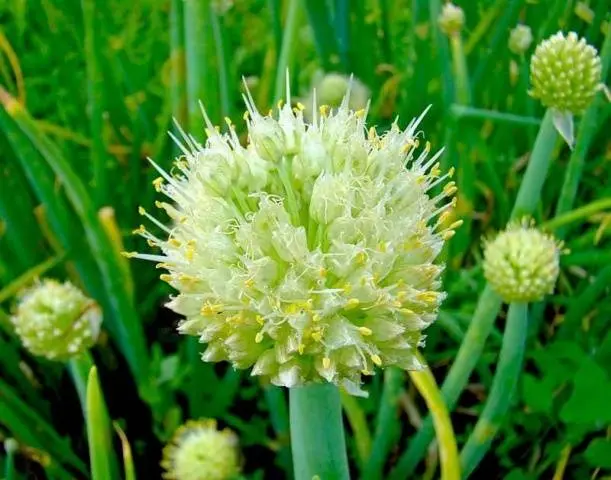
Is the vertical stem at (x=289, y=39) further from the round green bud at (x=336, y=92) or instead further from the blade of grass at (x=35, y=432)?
the blade of grass at (x=35, y=432)

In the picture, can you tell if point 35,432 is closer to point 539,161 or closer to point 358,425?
point 358,425

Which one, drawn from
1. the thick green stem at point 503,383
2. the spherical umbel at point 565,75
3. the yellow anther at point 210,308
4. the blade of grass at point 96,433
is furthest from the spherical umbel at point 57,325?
the spherical umbel at point 565,75

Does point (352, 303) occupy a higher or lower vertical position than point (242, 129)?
higher

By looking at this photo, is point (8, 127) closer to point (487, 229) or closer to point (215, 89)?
point (215, 89)

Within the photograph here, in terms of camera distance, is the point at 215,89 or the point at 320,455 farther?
the point at 215,89

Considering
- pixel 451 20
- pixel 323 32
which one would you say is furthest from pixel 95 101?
pixel 451 20

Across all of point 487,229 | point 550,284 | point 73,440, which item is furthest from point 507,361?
point 73,440
